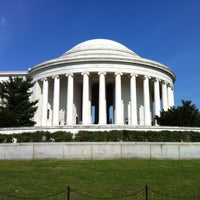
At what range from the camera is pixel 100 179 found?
15938 millimetres

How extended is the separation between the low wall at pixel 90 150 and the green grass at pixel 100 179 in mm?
2607

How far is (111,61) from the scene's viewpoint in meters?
48.8

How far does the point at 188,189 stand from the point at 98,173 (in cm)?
560

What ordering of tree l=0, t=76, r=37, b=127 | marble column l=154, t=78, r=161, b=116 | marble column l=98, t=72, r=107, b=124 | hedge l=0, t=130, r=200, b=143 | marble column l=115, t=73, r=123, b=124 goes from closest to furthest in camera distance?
hedge l=0, t=130, r=200, b=143 < tree l=0, t=76, r=37, b=127 < marble column l=98, t=72, r=107, b=124 < marble column l=115, t=73, r=123, b=124 < marble column l=154, t=78, r=161, b=116

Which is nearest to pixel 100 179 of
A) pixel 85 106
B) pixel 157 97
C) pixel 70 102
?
pixel 85 106

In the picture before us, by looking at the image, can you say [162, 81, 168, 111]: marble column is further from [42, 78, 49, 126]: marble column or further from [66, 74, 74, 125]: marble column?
[42, 78, 49, 126]: marble column

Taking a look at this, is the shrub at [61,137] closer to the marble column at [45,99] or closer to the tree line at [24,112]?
the tree line at [24,112]

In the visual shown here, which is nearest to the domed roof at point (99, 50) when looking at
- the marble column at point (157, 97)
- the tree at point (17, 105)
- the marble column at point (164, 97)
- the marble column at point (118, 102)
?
the marble column at point (118, 102)

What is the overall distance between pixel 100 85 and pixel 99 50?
911cm

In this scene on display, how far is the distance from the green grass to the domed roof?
31347 millimetres

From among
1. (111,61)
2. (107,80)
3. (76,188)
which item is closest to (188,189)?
(76,188)

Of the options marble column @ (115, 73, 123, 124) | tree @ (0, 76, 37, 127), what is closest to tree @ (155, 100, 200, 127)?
marble column @ (115, 73, 123, 124)

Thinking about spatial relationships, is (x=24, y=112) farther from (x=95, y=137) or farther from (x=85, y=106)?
(x=95, y=137)

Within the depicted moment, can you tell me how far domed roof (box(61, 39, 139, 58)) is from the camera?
51.0 meters
